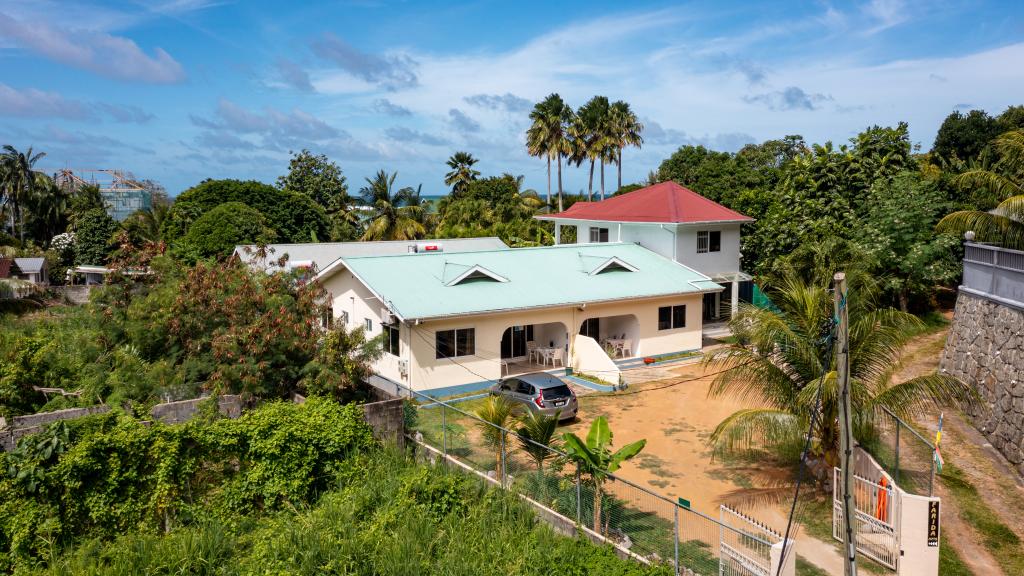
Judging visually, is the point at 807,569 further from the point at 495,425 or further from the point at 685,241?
the point at 685,241

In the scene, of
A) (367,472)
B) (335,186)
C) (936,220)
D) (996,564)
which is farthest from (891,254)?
(335,186)

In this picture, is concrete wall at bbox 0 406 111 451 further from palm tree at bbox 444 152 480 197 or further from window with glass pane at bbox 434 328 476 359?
palm tree at bbox 444 152 480 197

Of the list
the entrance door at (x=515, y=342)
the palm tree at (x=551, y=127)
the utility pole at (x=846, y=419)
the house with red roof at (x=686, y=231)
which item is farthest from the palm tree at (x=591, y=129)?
the utility pole at (x=846, y=419)

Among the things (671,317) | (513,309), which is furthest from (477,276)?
(671,317)

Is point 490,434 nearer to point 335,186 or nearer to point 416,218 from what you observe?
point 416,218

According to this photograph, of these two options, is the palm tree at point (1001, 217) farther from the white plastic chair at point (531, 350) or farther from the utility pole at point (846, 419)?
the utility pole at point (846, 419)

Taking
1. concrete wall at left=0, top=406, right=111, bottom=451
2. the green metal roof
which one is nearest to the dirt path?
the green metal roof
